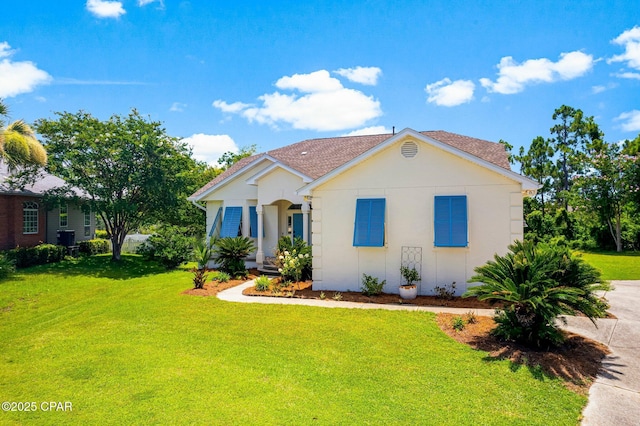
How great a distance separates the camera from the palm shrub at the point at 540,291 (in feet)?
22.7

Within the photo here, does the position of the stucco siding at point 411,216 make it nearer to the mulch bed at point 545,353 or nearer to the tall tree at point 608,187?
the mulch bed at point 545,353

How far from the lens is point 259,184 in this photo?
671 inches

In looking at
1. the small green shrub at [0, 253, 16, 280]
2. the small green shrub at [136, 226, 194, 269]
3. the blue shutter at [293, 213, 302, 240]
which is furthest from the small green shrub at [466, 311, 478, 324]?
the small green shrub at [0, 253, 16, 280]

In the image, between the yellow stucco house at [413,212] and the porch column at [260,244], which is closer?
the yellow stucco house at [413,212]

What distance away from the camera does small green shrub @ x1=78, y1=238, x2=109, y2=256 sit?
25609 mm

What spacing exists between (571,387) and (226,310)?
27.3 ft

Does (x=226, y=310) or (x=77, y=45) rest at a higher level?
(x=77, y=45)

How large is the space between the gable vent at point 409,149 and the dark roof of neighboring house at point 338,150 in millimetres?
1943

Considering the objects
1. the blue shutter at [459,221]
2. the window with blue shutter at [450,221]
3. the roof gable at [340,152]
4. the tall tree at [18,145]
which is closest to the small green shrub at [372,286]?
the window with blue shutter at [450,221]

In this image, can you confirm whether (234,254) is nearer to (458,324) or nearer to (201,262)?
(201,262)

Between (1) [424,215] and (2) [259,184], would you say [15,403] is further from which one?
(2) [259,184]

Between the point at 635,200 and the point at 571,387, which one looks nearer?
the point at 571,387

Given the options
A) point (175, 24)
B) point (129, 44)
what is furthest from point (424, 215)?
point (129, 44)

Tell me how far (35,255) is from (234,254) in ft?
40.7
